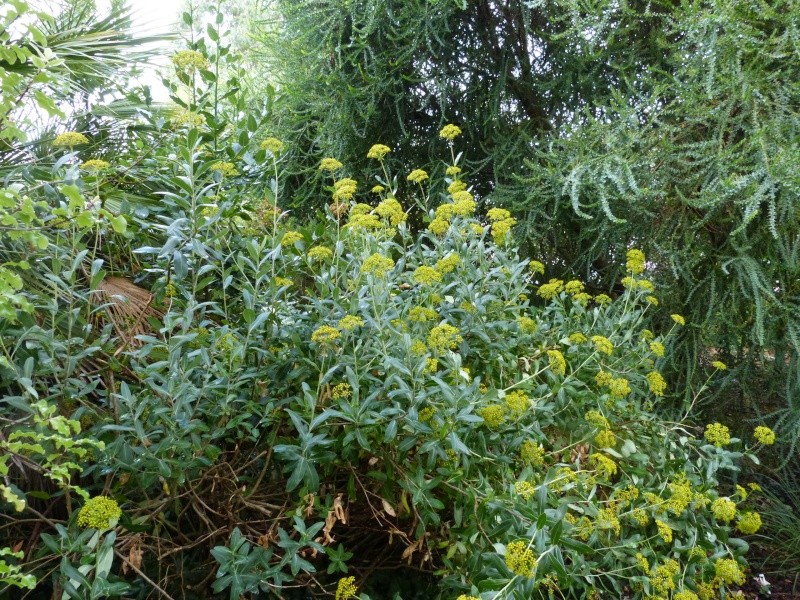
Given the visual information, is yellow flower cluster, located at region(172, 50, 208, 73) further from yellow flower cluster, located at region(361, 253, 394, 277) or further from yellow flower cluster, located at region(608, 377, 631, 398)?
yellow flower cluster, located at region(608, 377, 631, 398)

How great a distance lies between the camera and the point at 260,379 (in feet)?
4.94

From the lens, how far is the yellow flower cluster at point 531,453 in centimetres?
152

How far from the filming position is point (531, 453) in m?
1.52

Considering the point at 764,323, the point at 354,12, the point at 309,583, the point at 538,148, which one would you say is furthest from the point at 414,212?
the point at 309,583

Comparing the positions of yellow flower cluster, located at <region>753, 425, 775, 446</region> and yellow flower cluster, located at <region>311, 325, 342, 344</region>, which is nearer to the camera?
yellow flower cluster, located at <region>311, 325, 342, 344</region>

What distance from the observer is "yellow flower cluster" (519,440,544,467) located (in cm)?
152

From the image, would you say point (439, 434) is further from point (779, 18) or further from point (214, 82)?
point (779, 18)

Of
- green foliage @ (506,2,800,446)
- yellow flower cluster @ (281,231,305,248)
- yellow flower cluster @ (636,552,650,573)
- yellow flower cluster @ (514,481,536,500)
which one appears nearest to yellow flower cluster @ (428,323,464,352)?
yellow flower cluster @ (514,481,536,500)

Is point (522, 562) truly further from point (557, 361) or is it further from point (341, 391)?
point (557, 361)

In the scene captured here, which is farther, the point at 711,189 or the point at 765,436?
the point at 711,189

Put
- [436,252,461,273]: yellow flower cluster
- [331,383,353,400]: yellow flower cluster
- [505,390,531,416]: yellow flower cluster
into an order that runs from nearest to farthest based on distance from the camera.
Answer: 1. [331,383,353,400]: yellow flower cluster
2. [505,390,531,416]: yellow flower cluster
3. [436,252,461,273]: yellow flower cluster

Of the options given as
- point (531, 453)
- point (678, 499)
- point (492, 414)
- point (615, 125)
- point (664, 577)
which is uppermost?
point (615, 125)

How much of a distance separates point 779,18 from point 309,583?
2.22 m

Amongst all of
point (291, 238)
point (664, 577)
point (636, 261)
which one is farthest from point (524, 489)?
point (636, 261)
